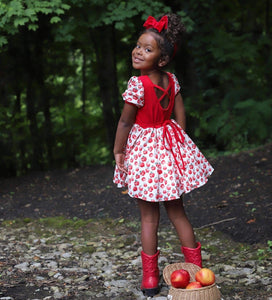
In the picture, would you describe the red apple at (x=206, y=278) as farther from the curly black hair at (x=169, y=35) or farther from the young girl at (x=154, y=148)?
the curly black hair at (x=169, y=35)

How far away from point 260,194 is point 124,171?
2483mm

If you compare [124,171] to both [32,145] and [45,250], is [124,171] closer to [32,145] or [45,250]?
[45,250]

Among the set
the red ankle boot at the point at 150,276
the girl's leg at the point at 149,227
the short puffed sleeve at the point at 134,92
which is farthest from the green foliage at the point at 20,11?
the red ankle boot at the point at 150,276

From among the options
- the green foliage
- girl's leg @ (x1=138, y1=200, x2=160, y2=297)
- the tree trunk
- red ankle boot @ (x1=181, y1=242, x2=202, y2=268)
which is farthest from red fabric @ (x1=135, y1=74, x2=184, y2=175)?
the tree trunk

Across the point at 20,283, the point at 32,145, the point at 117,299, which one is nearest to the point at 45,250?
the point at 20,283

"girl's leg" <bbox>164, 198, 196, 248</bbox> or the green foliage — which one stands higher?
the green foliage

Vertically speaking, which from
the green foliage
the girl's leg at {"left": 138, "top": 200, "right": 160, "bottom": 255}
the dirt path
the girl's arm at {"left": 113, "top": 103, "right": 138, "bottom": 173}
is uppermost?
the green foliage

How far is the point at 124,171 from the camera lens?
3.09 metres

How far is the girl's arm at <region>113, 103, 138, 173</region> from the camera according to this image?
304 centimetres

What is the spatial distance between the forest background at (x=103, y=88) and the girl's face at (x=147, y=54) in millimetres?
3366

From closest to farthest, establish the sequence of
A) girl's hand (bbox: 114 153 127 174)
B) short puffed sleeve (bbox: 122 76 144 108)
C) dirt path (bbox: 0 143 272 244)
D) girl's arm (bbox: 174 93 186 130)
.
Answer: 1. short puffed sleeve (bbox: 122 76 144 108)
2. girl's hand (bbox: 114 153 127 174)
3. girl's arm (bbox: 174 93 186 130)
4. dirt path (bbox: 0 143 272 244)

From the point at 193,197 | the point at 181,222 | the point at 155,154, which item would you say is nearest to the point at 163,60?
the point at 155,154

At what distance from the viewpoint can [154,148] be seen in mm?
3037

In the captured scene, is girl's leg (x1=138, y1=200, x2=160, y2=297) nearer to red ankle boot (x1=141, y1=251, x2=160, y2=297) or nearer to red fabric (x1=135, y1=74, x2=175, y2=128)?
red ankle boot (x1=141, y1=251, x2=160, y2=297)
